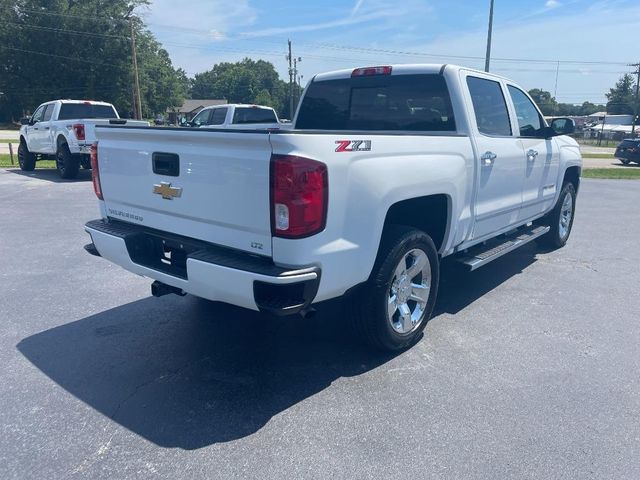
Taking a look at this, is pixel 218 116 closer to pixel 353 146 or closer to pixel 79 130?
pixel 79 130

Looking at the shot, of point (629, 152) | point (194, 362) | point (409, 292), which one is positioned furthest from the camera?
point (629, 152)

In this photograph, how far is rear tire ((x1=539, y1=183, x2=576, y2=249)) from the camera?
23.2 ft

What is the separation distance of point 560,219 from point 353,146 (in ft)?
16.6

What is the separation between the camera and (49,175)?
15.6 meters

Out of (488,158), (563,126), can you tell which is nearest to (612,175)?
(563,126)

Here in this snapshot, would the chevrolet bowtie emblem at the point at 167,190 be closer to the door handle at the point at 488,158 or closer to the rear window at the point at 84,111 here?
the door handle at the point at 488,158

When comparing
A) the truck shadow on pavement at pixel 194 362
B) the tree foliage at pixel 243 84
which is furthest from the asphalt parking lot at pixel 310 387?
the tree foliage at pixel 243 84

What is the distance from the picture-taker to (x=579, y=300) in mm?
5312

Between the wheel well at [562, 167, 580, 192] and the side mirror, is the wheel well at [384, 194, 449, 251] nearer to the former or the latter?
the side mirror

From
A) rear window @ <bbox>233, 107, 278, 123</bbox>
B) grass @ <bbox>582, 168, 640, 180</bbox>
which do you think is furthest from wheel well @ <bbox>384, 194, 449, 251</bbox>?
grass @ <bbox>582, 168, 640, 180</bbox>

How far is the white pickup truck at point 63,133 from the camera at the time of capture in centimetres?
1372

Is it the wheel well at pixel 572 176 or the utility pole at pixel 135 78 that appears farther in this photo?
the utility pole at pixel 135 78

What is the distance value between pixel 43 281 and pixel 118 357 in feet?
7.53

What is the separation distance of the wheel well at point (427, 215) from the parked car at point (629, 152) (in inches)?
1046
